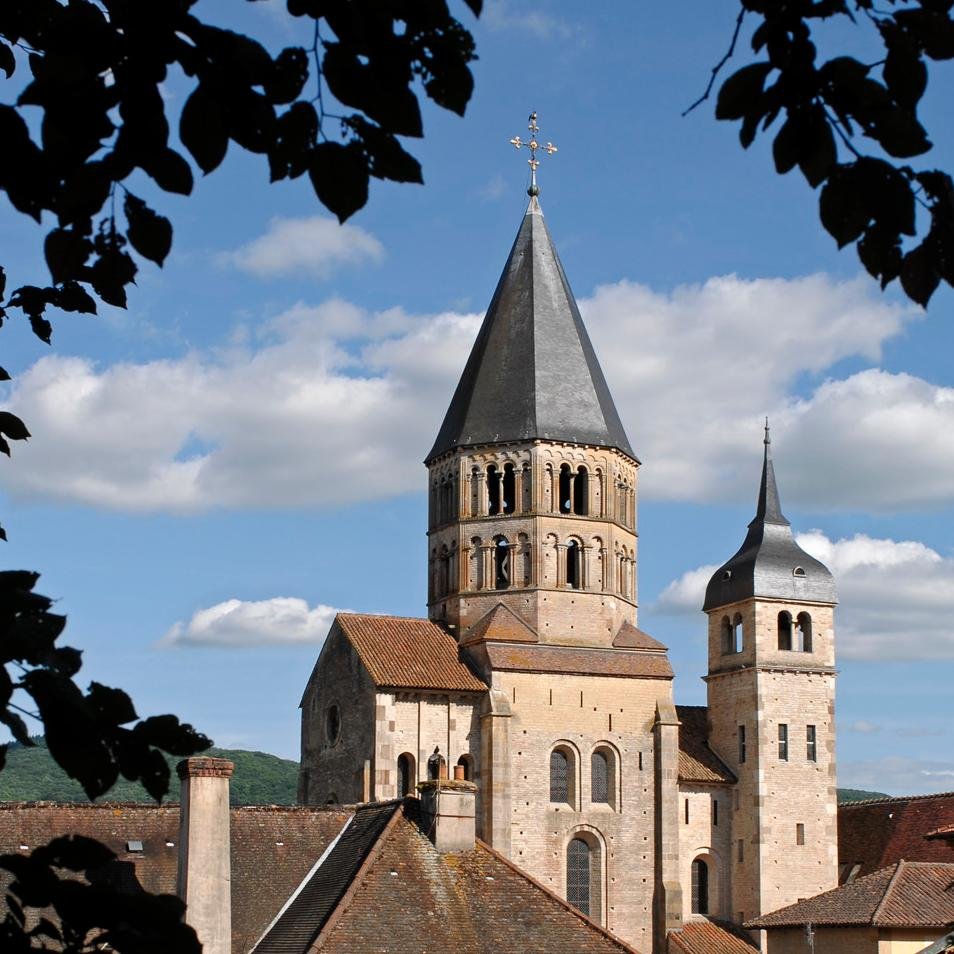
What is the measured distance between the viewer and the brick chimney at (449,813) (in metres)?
25.0

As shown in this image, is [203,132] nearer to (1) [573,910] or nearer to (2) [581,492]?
(1) [573,910]

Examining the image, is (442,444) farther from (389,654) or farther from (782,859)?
(782,859)

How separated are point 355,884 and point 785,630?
2936 cm

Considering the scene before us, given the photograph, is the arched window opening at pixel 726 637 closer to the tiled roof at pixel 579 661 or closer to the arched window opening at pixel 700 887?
the tiled roof at pixel 579 661

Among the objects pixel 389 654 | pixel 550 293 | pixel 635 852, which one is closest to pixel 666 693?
pixel 635 852

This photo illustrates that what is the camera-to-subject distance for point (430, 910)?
77.5 ft

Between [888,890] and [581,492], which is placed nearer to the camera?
[888,890]

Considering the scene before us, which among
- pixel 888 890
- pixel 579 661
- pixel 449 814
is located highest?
pixel 579 661

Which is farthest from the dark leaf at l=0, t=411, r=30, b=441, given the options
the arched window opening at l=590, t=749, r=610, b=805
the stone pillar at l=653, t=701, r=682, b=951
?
the stone pillar at l=653, t=701, r=682, b=951

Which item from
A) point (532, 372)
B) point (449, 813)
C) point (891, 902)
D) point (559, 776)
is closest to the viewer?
point (449, 813)

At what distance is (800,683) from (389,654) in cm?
1309

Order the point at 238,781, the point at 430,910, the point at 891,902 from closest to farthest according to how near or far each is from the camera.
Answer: the point at 430,910, the point at 891,902, the point at 238,781

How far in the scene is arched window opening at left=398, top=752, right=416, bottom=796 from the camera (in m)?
43.0

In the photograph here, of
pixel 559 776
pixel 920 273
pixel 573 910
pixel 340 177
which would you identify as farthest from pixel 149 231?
pixel 559 776
